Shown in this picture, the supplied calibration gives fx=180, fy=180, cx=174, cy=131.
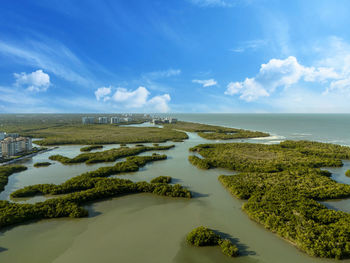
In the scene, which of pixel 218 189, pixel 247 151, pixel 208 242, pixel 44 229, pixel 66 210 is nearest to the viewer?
pixel 208 242

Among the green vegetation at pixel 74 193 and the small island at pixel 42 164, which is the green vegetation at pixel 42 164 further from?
the green vegetation at pixel 74 193

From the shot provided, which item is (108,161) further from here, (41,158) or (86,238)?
(86,238)

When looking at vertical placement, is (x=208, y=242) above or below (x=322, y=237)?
below

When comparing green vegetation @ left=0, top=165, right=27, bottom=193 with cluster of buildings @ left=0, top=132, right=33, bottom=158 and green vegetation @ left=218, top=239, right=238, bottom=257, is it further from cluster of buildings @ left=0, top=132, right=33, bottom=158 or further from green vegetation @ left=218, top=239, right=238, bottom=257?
green vegetation @ left=218, top=239, right=238, bottom=257

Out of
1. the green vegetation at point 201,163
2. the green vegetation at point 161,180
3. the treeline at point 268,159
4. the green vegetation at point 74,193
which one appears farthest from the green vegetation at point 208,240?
the treeline at point 268,159

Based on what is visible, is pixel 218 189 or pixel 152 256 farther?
pixel 218 189

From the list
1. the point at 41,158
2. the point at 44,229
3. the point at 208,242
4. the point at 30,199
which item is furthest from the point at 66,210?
the point at 41,158

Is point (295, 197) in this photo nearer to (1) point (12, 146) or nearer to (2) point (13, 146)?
(1) point (12, 146)
